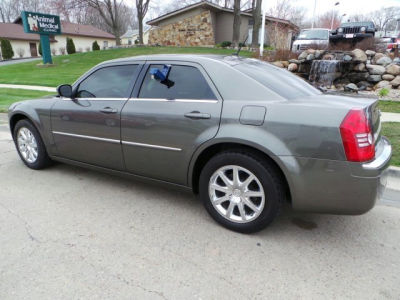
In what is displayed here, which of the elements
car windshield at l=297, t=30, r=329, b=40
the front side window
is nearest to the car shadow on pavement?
the front side window

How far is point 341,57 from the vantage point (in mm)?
10242

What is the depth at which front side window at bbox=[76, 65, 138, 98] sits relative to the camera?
3451 mm

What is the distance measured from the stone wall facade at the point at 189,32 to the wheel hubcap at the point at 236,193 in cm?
2589

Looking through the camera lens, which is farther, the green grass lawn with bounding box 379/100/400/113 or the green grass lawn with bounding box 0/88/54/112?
the green grass lawn with bounding box 0/88/54/112

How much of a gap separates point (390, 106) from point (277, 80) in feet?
21.7

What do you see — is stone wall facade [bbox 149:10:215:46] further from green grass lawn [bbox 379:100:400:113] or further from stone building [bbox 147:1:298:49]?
green grass lawn [bbox 379:100:400:113]

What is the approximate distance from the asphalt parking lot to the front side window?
1.20 metres

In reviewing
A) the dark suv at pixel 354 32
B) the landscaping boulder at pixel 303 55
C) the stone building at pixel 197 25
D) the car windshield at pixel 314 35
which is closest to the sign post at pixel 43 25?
the stone building at pixel 197 25

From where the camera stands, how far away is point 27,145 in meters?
4.46

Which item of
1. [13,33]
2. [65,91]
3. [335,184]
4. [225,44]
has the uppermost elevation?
[13,33]

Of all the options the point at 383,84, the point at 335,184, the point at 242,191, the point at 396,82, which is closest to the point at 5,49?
the point at 383,84

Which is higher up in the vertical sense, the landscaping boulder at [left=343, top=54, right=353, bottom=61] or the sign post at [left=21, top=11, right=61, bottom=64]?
the sign post at [left=21, top=11, right=61, bottom=64]

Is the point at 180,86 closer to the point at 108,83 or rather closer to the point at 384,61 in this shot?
the point at 108,83

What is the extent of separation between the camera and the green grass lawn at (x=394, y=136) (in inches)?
171
